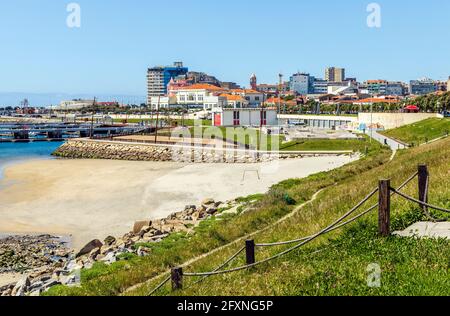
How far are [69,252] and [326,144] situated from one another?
40.1 m

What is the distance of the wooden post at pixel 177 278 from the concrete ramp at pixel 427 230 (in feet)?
15.4

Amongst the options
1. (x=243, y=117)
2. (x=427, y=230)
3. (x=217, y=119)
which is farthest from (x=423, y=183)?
(x=217, y=119)

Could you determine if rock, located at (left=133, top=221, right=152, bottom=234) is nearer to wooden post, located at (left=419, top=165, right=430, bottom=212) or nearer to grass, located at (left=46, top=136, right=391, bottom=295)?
grass, located at (left=46, top=136, right=391, bottom=295)

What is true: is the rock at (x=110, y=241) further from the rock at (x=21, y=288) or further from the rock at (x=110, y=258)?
the rock at (x=21, y=288)

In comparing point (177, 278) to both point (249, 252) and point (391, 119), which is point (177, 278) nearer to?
point (249, 252)

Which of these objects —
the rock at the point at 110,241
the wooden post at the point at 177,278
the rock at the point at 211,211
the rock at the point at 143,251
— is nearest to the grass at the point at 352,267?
the wooden post at the point at 177,278

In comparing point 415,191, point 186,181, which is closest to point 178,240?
point 415,191

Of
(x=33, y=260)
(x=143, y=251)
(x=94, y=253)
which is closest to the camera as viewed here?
(x=143, y=251)

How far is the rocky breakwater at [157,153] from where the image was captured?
178ft

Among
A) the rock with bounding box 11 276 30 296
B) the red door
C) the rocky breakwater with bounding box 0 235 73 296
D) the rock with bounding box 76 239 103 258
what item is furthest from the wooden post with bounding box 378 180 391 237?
the red door

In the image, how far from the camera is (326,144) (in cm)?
5716
